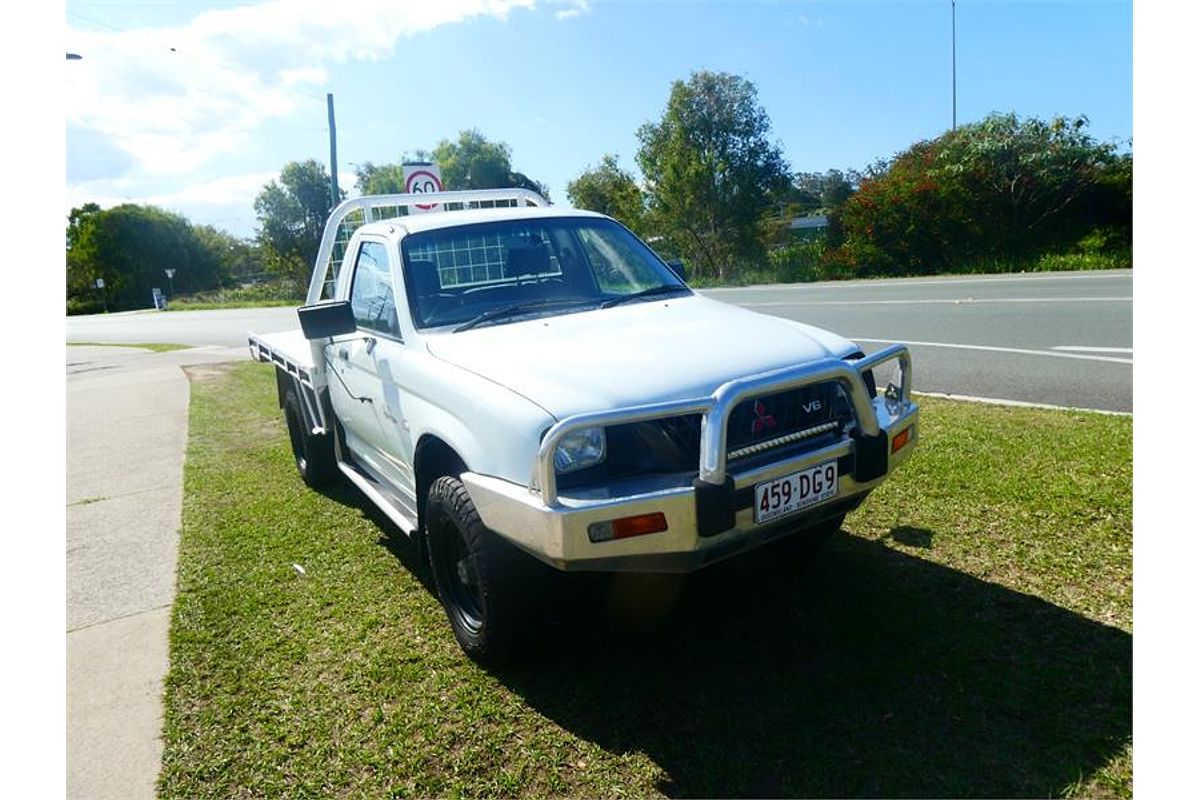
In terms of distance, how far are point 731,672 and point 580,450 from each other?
1105mm

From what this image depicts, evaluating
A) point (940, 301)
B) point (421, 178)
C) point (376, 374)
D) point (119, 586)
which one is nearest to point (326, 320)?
point (376, 374)

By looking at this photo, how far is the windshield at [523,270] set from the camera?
3.88m

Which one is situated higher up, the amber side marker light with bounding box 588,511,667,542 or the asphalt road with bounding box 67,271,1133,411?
the asphalt road with bounding box 67,271,1133,411

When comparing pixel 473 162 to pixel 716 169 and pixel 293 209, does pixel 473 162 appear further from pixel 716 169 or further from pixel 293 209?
pixel 716 169

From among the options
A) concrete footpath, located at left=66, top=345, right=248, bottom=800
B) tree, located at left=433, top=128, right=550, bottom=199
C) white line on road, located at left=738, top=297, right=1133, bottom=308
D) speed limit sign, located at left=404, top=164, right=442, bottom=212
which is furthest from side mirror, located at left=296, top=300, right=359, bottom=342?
tree, located at left=433, top=128, right=550, bottom=199

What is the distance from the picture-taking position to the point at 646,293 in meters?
4.23

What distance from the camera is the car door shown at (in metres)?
3.89

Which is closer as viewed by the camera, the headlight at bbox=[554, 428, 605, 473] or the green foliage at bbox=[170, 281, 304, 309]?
the headlight at bbox=[554, 428, 605, 473]

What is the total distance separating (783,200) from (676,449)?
33.3 meters

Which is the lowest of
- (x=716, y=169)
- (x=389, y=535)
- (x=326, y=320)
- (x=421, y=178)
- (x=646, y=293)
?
(x=389, y=535)

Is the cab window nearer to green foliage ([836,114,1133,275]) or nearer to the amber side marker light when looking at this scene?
the amber side marker light

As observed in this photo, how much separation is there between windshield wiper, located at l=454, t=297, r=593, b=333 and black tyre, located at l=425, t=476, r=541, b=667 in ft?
2.66

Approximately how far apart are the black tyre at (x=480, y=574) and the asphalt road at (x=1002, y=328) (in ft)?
17.6
